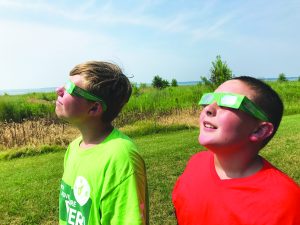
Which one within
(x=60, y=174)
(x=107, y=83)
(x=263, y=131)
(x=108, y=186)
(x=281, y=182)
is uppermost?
(x=107, y=83)

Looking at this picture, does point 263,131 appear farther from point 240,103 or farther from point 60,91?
point 60,91

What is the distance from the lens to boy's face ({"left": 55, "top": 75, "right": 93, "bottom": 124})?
2699 mm

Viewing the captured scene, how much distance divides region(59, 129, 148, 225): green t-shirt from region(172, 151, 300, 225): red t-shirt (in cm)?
28

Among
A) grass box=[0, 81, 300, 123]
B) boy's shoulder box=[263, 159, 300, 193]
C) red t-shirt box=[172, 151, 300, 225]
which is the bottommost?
grass box=[0, 81, 300, 123]

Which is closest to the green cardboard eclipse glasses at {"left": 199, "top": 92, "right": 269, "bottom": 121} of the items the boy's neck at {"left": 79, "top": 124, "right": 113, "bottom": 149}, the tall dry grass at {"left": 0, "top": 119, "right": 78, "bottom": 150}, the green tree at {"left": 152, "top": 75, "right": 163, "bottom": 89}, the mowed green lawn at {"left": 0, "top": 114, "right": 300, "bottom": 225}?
the boy's neck at {"left": 79, "top": 124, "right": 113, "bottom": 149}

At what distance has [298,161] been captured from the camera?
27.9ft

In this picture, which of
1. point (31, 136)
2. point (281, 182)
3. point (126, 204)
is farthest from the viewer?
point (31, 136)

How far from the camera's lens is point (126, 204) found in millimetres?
2266

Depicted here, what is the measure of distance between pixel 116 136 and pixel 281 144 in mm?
8708

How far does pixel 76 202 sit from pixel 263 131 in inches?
49.1

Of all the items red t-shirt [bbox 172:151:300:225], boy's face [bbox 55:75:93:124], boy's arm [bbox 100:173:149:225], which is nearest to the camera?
red t-shirt [bbox 172:151:300:225]

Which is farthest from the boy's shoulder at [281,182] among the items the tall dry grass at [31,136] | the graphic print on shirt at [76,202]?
the tall dry grass at [31,136]

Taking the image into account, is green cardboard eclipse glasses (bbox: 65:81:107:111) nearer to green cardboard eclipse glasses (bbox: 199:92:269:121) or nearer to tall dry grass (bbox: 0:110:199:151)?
green cardboard eclipse glasses (bbox: 199:92:269:121)

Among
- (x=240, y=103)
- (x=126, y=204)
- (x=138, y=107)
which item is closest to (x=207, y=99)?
(x=240, y=103)
